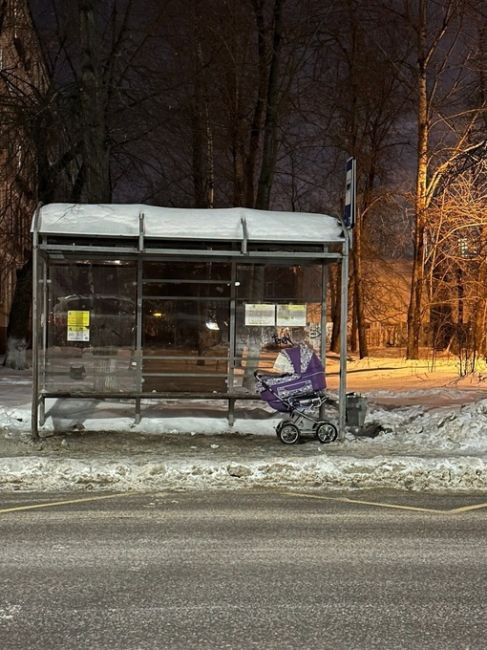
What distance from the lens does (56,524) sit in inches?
252

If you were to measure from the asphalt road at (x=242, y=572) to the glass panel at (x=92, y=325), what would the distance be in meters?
4.21

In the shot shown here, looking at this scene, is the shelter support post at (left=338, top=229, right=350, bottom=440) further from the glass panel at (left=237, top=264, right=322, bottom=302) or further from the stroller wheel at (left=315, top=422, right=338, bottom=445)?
the glass panel at (left=237, top=264, right=322, bottom=302)

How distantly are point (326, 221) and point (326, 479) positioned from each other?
13.7 ft

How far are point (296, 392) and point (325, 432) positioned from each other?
2.39 ft

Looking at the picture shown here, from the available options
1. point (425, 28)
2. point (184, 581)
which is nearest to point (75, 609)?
point (184, 581)

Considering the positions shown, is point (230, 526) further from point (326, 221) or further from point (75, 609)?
point (326, 221)

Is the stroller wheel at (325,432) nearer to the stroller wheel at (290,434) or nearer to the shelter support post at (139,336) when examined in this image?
the stroller wheel at (290,434)

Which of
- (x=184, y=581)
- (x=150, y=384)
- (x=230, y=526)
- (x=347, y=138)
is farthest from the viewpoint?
(x=347, y=138)

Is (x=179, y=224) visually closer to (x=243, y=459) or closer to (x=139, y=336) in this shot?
(x=139, y=336)

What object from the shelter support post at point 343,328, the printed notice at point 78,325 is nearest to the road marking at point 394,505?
the shelter support post at point 343,328

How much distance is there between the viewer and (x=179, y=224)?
1048 cm

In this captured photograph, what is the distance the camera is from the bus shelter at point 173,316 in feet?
36.8

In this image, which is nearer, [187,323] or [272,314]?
[272,314]

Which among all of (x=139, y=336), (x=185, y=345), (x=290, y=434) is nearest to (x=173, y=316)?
(x=185, y=345)
